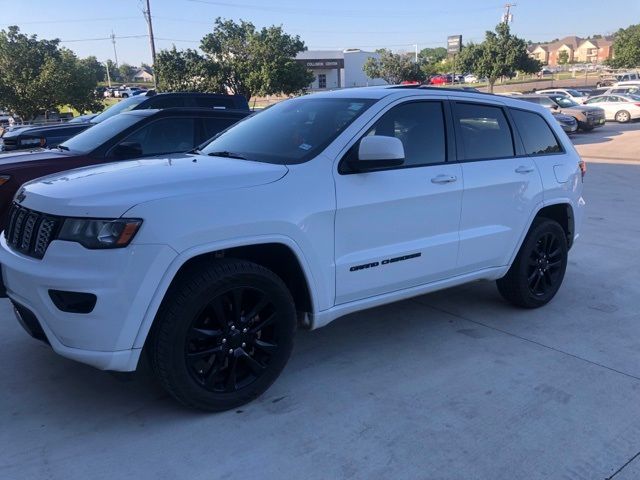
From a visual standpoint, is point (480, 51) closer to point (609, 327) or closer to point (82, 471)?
point (609, 327)

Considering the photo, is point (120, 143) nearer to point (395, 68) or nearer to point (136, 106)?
point (136, 106)

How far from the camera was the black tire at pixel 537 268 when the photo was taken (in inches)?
189

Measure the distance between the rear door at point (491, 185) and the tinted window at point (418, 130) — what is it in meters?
0.18

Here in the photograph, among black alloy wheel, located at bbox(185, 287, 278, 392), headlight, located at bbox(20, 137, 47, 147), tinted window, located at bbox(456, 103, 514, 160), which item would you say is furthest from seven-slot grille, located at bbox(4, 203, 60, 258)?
headlight, located at bbox(20, 137, 47, 147)

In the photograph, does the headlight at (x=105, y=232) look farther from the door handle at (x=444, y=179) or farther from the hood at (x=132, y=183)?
the door handle at (x=444, y=179)

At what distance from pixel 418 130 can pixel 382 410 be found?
6.40 ft

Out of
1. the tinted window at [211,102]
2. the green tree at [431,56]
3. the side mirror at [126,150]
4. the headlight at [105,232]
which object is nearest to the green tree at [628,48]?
the green tree at [431,56]

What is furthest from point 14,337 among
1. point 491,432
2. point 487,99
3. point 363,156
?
point 487,99

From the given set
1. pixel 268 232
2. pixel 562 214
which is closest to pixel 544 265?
pixel 562 214

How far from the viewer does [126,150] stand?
20.1 ft

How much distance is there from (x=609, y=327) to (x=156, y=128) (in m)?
5.12

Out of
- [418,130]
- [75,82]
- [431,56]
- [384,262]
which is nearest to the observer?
[384,262]

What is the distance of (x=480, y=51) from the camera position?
132 ft

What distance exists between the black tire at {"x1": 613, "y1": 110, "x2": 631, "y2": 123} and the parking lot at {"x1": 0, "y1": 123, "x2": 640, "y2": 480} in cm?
2799
